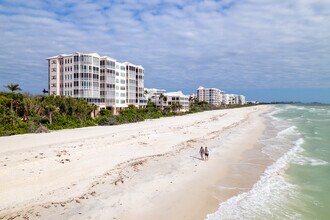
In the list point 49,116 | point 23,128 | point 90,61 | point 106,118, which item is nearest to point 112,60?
point 90,61

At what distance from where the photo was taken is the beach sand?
12.2 meters

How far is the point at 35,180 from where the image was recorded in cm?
1502

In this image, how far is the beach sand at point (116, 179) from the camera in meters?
12.2

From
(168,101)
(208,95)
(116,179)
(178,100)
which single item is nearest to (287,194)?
(116,179)

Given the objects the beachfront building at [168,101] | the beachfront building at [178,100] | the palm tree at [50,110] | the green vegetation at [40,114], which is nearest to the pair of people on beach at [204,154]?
the green vegetation at [40,114]

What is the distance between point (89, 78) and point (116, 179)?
152 feet

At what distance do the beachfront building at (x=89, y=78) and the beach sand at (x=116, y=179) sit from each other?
107ft

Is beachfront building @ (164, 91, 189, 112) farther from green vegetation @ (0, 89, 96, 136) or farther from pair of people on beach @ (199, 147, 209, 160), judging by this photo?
pair of people on beach @ (199, 147, 209, 160)

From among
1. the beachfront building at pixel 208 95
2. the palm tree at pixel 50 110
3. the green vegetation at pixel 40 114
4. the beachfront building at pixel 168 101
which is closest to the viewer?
the green vegetation at pixel 40 114

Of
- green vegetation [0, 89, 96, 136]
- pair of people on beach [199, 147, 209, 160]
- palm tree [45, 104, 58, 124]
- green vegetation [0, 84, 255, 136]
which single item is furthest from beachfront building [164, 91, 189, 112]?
pair of people on beach [199, 147, 209, 160]

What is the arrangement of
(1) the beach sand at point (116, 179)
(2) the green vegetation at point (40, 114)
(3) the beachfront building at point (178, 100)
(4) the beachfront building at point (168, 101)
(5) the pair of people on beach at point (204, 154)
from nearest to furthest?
(1) the beach sand at point (116, 179) → (5) the pair of people on beach at point (204, 154) → (2) the green vegetation at point (40, 114) → (4) the beachfront building at point (168, 101) → (3) the beachfront building at point (178, 100)

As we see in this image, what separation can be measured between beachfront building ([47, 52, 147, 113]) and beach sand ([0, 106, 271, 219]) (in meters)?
32.7

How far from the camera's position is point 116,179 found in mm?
16109

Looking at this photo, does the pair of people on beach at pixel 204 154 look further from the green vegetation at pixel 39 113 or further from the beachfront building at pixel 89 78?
the beachfront building at pixel 89 78
